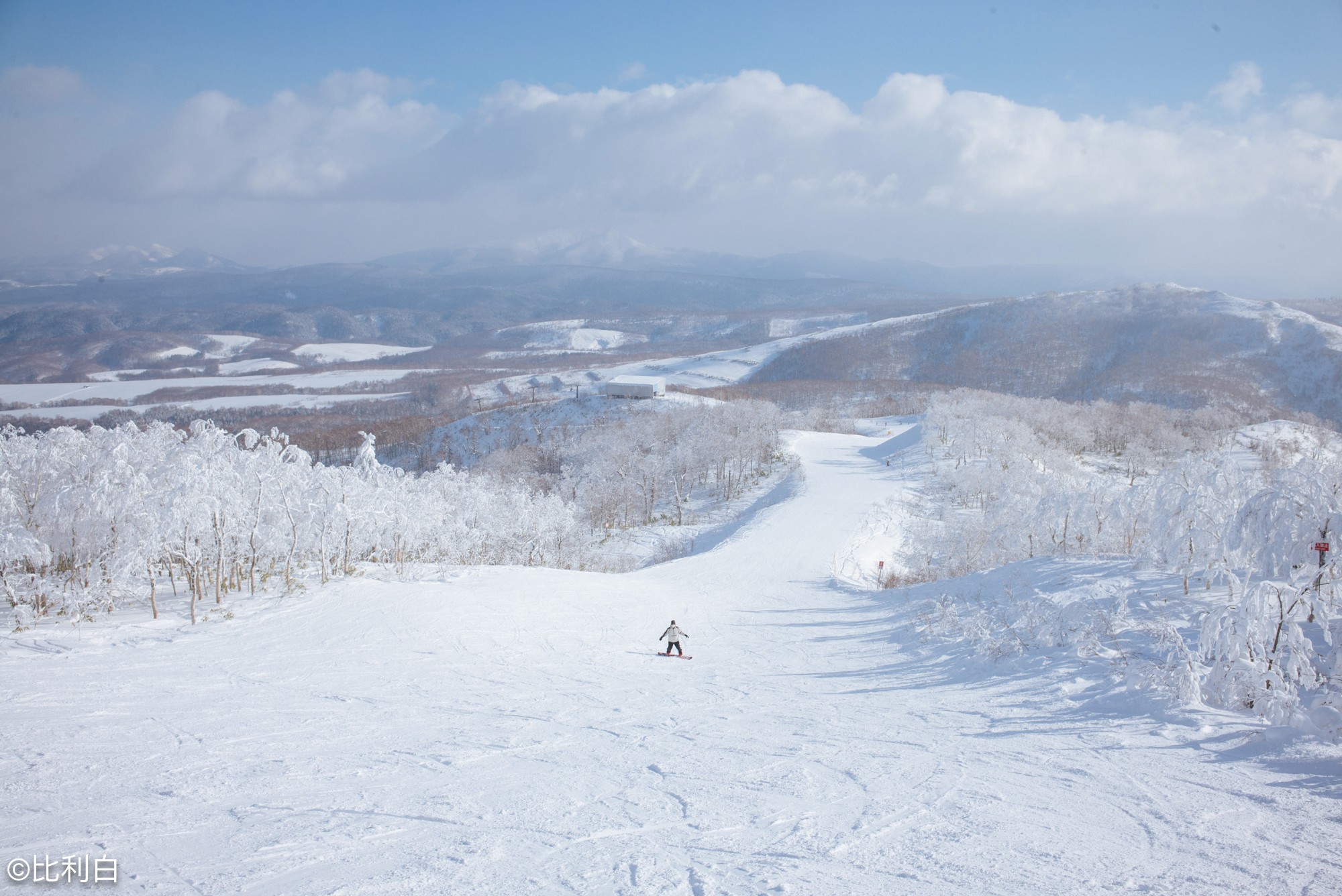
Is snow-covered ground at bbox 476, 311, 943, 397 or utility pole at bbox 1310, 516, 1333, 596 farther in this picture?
snow-covered ground at bbox 476, 311, 943, 397

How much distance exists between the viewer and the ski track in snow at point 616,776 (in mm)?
5238

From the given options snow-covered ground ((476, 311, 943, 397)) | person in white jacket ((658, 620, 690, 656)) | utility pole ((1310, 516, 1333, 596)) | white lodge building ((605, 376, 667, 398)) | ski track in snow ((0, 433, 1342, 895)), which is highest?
snow-covered ground ((476, 311, 943, 397))

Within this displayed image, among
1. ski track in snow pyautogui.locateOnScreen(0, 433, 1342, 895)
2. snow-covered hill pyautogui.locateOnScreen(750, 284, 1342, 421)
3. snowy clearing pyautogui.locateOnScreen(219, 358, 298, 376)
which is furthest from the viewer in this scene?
snowy clearing pyautogui.locateOnScreen(219, 358, 298, 376)

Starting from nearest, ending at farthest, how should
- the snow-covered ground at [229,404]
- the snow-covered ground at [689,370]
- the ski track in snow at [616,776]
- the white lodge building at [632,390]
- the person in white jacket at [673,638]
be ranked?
the ski track in snow at [616,776] → the person in white jacket at [673,638] → the white lodge building at [632,390] → the snow-covered ground at [229,404] → the snow-covered ground at [689,370]

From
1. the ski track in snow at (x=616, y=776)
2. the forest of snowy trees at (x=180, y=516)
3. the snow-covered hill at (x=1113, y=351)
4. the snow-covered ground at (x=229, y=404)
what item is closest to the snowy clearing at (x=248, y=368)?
the snow-covered ground at (x=229, y=404)

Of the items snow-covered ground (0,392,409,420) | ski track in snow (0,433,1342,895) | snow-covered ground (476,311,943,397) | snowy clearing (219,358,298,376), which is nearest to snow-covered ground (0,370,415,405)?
snow-covered ground (0,392,409,420)

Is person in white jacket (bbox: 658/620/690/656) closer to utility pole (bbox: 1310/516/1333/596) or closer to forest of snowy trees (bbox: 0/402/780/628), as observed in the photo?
forest of snowy trees (bbox: 0/402/780/628)

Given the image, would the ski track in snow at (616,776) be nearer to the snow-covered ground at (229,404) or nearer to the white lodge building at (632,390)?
the white lodge building at (632,390)

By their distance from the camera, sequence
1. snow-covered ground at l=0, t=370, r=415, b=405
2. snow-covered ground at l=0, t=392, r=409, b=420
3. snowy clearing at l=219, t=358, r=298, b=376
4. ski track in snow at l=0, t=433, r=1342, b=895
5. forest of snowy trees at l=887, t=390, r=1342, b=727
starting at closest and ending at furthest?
ski track in snow at l=0, t=433, r=1342, b=895
forest of snowy trees at l=887, t=390, r=1342, b=727
snow-covered ground at l=0, t=392, r=409, b=420
snow-covered ground at l=0, t=370, r=415, b=405
snowy clearing at l=219, t=358, r=298, b=376

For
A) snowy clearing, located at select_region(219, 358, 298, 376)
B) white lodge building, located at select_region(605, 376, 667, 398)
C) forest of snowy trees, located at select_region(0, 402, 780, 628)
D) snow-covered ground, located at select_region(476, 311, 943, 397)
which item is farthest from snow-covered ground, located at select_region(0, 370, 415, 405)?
forest of snowy trees, located at select_region(0, 402, 780, 628)

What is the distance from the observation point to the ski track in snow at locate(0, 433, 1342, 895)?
524 cm

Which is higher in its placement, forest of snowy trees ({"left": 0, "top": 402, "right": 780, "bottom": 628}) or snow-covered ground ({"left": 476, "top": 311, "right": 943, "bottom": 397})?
snow-covered ground ({"left": 476, "top": 311, "right": 943, "bottom": 397})

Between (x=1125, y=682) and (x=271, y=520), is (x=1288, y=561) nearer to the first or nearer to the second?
(x=1125, y=682)

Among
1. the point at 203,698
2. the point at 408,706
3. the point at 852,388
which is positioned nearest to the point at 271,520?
the point at 203,698
